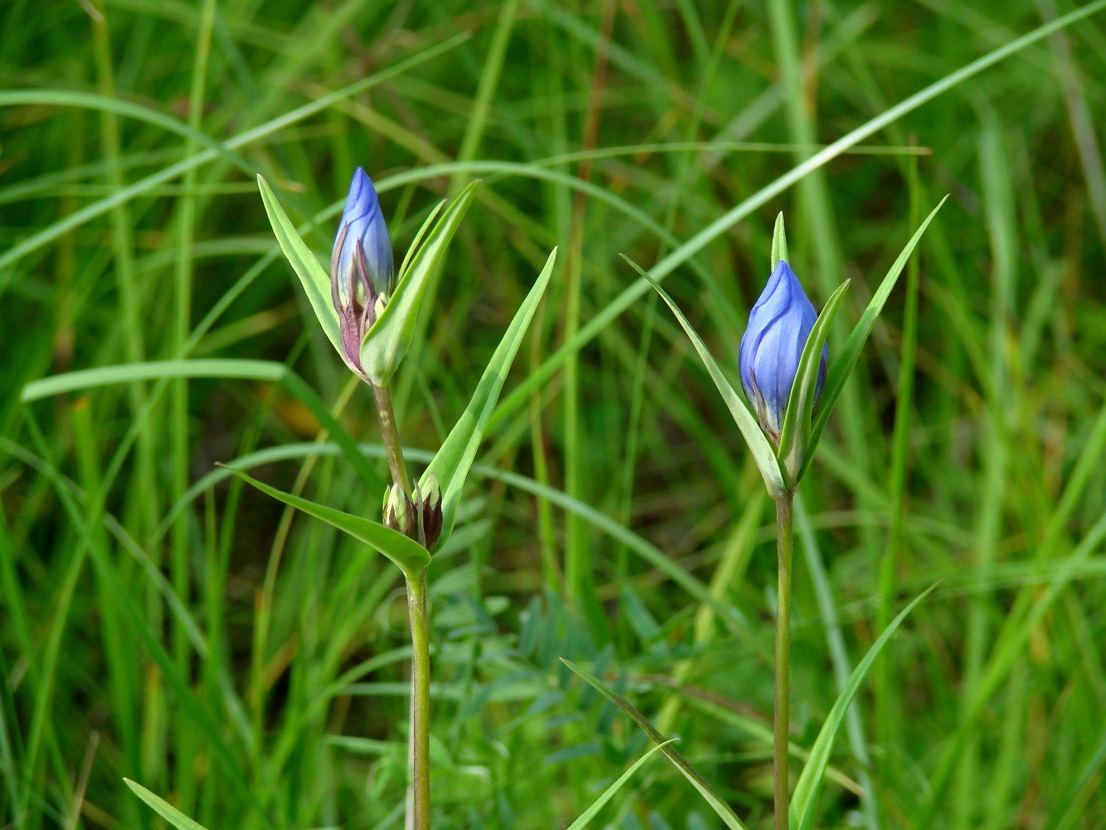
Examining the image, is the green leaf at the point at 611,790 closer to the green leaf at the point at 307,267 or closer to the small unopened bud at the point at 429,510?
the small unopened bud at the point at 429,510

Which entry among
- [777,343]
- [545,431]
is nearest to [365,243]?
[777,343]

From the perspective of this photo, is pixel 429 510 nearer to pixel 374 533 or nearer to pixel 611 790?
pixel 374 533

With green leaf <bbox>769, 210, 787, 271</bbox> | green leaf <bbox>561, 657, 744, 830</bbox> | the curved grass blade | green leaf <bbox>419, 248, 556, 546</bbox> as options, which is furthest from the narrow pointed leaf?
the curved grass blade

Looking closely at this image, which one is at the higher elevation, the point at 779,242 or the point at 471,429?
the point at 779,242

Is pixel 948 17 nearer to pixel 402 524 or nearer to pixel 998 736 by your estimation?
pixel 998 736

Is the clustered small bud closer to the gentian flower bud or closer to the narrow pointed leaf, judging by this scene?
the gentian flower bud
